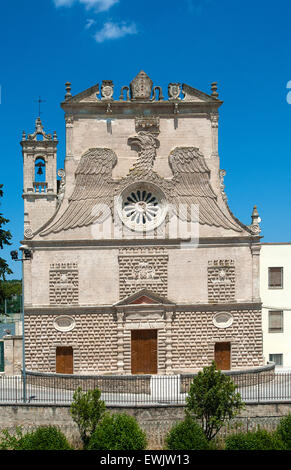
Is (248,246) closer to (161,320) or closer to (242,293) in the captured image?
(242,293)

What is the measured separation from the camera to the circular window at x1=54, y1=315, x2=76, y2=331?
30.0m

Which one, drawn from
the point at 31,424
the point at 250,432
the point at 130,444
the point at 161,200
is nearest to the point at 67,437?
the point at 31,424

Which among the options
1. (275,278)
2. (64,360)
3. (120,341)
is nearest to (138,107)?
(120,341)

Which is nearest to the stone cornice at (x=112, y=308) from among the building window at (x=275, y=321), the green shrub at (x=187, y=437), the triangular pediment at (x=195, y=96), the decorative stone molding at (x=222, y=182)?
the decorative stone molding at (x=222, y=182)

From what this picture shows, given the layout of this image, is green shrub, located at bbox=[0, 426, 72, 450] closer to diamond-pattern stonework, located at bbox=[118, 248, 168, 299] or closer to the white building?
diamond-pattern stonework, located at bbox=[118, 248, 168, 299]

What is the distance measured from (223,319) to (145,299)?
13.7ft

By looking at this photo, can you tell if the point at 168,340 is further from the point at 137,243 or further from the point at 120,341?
the point at 137,243

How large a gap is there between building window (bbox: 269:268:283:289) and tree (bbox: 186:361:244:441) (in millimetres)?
14183

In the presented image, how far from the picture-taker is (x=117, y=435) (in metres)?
21.0

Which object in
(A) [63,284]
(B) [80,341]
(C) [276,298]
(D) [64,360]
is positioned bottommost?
(D) [64,360]

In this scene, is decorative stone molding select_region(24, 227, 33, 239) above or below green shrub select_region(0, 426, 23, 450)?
above

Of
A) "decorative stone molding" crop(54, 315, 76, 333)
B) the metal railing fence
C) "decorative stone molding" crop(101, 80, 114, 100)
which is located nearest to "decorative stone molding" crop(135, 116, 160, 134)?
"decorative stone molding" crop(101, 80, 114, 100)

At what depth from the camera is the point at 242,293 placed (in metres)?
30.7

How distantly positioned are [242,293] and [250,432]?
9.07 m
